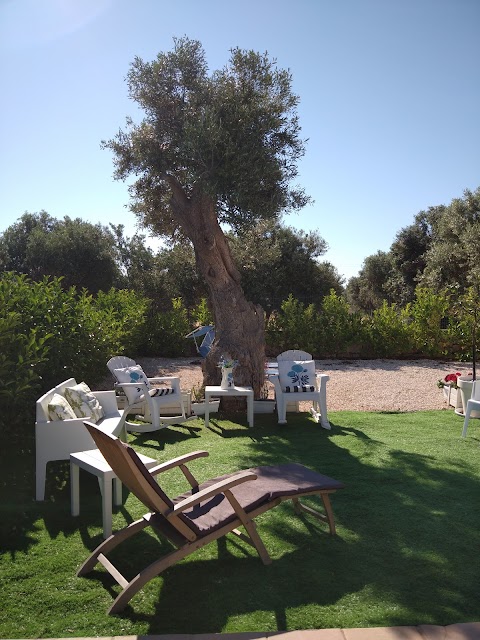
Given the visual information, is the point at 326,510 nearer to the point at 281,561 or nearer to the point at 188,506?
the point at 281,561

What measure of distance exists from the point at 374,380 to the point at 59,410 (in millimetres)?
7607

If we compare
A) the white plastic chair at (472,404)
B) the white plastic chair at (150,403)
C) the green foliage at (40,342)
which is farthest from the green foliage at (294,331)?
the white plastic chair at (472,404)

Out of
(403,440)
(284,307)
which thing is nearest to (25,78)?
(403,440)

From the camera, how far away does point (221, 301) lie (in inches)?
340

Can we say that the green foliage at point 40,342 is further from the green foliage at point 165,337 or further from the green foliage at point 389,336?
the green foliage at point 389,336

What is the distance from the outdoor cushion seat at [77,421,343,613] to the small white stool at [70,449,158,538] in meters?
0.31

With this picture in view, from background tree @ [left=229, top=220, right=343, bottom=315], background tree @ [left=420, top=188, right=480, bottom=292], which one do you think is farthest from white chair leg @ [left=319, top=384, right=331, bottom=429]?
background tree @ [left=420, top=188, right=480, bottom=292]

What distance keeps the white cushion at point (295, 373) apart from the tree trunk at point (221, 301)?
2.41ft

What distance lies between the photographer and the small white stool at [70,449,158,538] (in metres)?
3.81

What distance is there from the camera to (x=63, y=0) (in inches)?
210

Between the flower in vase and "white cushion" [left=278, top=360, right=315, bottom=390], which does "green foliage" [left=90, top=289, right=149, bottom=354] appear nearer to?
the flower in vase

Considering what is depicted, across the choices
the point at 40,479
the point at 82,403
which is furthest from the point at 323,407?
the point at 40,479

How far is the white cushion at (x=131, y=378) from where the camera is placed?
7.27m

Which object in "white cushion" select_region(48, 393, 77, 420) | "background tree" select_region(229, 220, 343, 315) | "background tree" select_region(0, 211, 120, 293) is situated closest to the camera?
"white cushion" select_region(48, 393, 77, 420)
